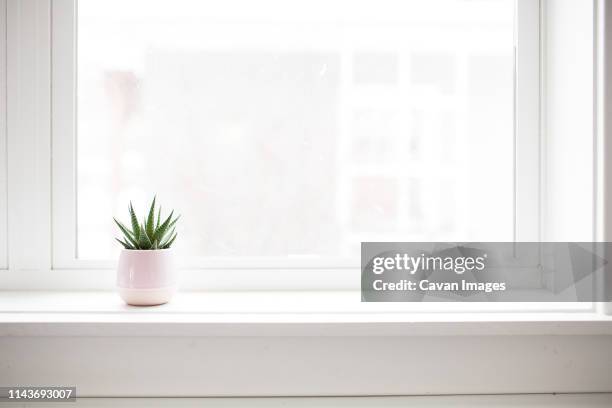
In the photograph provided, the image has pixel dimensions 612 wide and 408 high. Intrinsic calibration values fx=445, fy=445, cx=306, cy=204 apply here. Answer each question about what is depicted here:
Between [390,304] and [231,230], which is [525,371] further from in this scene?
[231,230]

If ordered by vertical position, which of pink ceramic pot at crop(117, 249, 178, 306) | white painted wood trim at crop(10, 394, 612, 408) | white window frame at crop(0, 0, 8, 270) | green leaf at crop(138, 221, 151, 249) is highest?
white window frame at crop(0, 0, 8, 270)

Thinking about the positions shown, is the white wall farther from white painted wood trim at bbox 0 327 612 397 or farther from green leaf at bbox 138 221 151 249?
green leaf at bbox 138 221 151 249

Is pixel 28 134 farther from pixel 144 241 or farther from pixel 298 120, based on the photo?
pixel 298 120

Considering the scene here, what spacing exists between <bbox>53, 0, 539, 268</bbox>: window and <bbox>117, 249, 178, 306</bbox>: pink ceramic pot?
0.21 meters

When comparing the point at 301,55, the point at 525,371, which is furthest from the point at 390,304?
the point at 301,55

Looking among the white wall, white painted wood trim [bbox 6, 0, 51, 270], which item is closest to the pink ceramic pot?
white painted wood trim [bbox 6, 0, 51, 270]

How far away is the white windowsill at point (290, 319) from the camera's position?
86 centimetres

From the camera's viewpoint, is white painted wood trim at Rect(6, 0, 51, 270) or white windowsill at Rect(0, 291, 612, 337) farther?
white painted wood trim at Rect(6, 0, 51, 270)

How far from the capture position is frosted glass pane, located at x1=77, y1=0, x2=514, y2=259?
3.85ft

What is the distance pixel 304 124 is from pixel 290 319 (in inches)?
21.0

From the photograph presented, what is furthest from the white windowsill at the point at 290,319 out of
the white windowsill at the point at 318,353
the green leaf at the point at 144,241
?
the green leaf at the point at 144,241

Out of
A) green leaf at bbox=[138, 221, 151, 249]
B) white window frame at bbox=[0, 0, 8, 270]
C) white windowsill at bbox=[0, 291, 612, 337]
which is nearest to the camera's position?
white windowsill at bbox=[0, 291, 612, 337]

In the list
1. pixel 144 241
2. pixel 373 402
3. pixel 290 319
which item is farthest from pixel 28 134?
pixel 373 402

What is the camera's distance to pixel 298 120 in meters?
1.19
